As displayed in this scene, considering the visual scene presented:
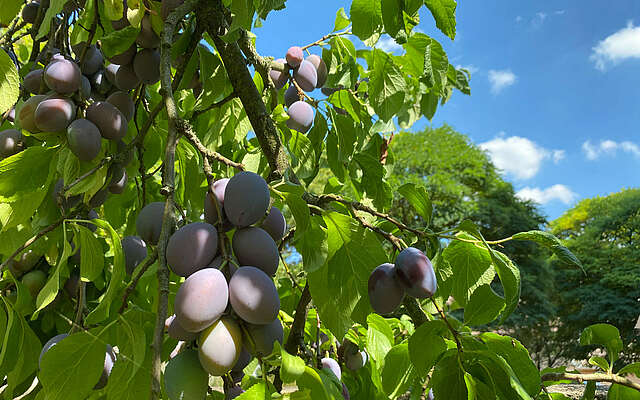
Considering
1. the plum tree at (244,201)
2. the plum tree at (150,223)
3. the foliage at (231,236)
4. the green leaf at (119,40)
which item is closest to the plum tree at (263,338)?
the foliage at (231,236)

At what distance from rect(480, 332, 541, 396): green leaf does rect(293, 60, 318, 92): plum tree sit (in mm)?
786

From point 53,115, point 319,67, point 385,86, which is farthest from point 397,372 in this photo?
point 319,67

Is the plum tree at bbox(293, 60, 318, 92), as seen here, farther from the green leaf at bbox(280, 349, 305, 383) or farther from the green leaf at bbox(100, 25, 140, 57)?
the green leaf at bbox(280, 349, 305, 383)

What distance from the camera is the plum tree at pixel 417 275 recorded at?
2.20 feet

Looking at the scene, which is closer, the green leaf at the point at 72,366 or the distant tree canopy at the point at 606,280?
the green leaf at the point at 72,366

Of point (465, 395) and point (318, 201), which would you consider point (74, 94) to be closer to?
point (318, 201)

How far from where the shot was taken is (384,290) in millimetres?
671

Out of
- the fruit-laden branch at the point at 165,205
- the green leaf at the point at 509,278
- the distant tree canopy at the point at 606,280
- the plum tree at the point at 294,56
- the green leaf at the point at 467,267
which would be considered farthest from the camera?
the distant tree canopy at the point at 606,280

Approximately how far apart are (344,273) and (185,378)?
29 centimetres

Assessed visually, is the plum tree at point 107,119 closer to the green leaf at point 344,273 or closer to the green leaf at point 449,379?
the green leaf at point 344,273

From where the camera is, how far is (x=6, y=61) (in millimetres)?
733

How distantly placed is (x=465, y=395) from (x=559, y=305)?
1614 centimetres

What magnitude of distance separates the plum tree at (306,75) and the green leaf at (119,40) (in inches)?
19.2

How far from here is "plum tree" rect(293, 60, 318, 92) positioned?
1240mm
